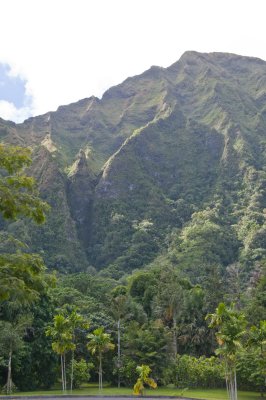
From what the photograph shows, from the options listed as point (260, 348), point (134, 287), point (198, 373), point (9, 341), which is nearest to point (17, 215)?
point (9, 341)

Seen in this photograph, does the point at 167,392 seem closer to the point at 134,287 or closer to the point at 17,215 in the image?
the point at 134,287

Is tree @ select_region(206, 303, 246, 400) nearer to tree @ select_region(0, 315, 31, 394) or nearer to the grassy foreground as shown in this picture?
the grassy foreground

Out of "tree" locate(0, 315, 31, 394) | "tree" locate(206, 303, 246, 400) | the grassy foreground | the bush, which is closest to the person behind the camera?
"tree" locate(206, 303, 246, 400)

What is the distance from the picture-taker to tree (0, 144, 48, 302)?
11672mm

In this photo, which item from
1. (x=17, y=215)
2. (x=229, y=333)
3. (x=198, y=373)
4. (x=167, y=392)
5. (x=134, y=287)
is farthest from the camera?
(x=134, y=287)

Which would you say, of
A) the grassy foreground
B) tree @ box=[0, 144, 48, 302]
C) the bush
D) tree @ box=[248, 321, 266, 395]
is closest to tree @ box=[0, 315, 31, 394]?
the grassy foreground

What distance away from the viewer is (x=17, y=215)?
12.5m

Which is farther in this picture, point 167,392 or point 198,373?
point 198,373

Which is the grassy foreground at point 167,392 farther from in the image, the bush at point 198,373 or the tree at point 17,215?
the tree at point 17,215

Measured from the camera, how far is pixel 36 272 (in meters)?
12.7

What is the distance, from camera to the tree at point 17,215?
11.7 m

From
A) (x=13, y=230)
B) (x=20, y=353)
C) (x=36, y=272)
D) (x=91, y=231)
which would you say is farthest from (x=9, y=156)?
(x=91, y=231)

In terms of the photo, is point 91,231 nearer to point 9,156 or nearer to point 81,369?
point 81,369

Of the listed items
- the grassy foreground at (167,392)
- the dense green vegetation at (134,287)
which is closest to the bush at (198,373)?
the dense green vegetation at (134,287)
